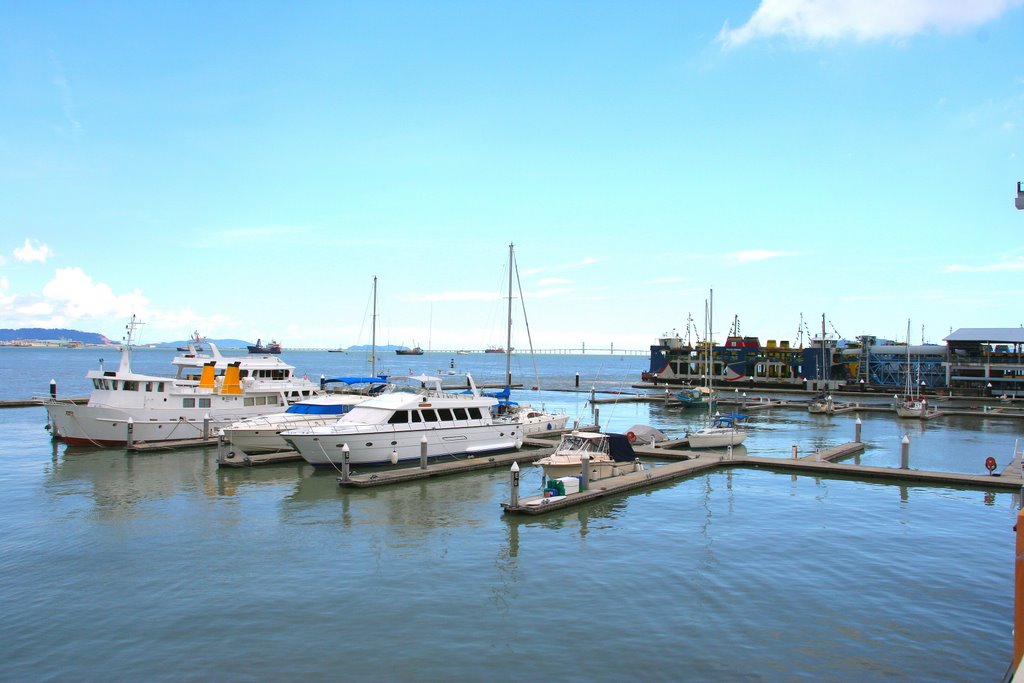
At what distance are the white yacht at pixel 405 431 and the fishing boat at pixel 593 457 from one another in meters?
5.75

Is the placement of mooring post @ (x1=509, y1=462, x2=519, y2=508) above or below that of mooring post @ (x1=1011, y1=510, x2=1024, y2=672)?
below

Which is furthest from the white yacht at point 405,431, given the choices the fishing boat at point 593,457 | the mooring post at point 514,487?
the mooring post at point 514,487

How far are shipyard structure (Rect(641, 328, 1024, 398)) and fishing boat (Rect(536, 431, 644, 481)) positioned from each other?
5478 centimetres

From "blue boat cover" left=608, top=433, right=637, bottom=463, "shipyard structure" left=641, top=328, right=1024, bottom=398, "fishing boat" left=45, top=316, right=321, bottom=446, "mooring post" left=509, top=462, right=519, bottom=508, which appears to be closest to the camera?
"mooring post" left=509, top=462, right=519, bottom=508

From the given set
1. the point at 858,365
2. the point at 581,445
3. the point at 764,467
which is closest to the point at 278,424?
the point at 581,445

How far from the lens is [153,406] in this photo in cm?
3838

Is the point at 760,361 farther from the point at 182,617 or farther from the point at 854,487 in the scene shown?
the point at 182,617

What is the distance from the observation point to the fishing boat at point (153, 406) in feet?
122

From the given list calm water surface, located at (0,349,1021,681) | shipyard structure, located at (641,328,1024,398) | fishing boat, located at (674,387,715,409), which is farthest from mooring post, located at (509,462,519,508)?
shipyard structure, located at (641,328,1024,398)

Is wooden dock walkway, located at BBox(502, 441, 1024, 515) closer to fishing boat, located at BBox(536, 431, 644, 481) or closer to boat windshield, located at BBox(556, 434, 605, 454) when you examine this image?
fishing boat, located at BBox(536, 431, 644, 481)

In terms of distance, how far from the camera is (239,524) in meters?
21.4

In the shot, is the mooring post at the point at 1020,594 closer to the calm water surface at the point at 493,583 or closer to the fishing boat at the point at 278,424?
the calm water surface at the point at 493,583

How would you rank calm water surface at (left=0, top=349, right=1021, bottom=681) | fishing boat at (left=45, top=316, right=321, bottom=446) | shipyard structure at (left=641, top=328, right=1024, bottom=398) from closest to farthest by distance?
1. calm water surface at (left=0, top=349, right=1021, bottom=681)
2. fishing boat at (left=45, top=316, right=321, bottom=446)
3. shipyard structure at (left=641, top=328, right=1024, bottom=398)

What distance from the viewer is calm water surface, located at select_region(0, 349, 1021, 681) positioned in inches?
477
